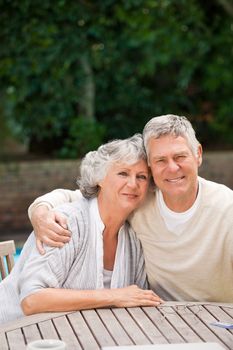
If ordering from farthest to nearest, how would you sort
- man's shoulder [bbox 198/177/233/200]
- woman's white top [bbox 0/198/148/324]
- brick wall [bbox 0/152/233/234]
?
brick wall [bbox 0/152/233/234]
man's shoulder [bbox 198/177/233/200]
woman's white top [bbox 0/198/148/324]

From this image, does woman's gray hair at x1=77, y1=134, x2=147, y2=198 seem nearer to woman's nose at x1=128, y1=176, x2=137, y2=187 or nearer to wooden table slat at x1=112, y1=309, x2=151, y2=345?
woman's nose at x1=128, y1=176, x2=137, y2=187

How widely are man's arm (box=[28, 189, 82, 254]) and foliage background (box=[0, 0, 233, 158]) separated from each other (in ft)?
20.2

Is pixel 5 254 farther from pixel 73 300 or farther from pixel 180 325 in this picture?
pixel 180 325

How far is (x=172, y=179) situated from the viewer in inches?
143

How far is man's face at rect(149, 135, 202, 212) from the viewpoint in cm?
360

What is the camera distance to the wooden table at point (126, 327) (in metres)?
3.04

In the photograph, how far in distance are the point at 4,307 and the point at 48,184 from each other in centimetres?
822

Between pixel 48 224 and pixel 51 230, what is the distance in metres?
0.05

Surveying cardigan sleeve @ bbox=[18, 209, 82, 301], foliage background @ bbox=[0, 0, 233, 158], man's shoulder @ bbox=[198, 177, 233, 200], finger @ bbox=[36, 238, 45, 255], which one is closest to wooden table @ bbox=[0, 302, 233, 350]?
cardigan sleeve @ bbox=[18, 209, 82, 301]

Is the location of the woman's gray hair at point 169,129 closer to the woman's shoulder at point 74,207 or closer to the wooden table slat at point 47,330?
the woman's shoulder at point 74,207

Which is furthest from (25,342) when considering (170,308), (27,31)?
(27,31)

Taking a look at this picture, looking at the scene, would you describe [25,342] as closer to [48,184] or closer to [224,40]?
[48,184]

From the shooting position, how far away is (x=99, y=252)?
3.64 m

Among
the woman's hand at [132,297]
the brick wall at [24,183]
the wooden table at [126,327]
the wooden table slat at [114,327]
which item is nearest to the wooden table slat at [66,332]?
the wooden table at [126,327]
